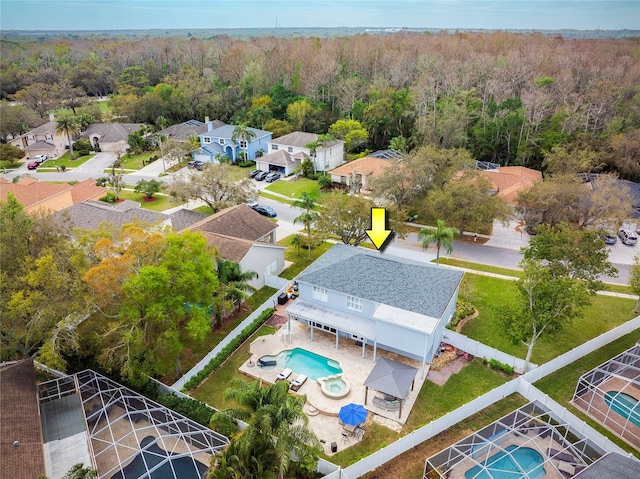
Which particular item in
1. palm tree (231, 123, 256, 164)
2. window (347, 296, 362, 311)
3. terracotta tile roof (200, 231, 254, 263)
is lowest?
window (347, 296, 362, 311)

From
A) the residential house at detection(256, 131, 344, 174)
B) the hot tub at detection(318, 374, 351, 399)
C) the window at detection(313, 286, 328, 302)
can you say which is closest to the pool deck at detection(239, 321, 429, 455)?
the hot tub at detection(318, 374, 351, 399)

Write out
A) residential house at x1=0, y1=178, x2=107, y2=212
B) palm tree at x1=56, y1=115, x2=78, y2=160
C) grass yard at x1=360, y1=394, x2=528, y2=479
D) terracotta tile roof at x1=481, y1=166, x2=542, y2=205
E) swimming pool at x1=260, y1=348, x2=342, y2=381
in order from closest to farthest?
1. grass yard at x1=360, y1=394, x2=528, y2=479
2. swimming pool at x1=260, y1=348, x2=342, y2=381
3. residential house at x1=0, y1=178, x2=107, y2=212
4. terracotta tile roof at x1=481, y1=166, x2=542, y2=205
5. palm tree at x1=56, y1=115, x2=78, y2=160

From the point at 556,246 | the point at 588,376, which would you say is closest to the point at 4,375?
the point at 588,376

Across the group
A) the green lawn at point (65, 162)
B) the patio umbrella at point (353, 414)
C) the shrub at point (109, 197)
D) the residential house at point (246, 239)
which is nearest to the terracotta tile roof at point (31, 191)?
the shrub at point (109, 197)

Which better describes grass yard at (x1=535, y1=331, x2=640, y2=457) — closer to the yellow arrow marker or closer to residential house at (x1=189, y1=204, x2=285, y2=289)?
the yellow arrow marker

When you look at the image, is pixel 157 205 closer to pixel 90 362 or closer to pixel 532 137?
pixel 90 362

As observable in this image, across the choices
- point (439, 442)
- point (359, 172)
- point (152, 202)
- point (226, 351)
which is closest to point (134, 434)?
point (226, 351)

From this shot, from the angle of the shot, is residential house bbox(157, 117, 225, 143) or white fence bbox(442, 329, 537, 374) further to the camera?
residential house bbox(157, 117, 225, 143)
